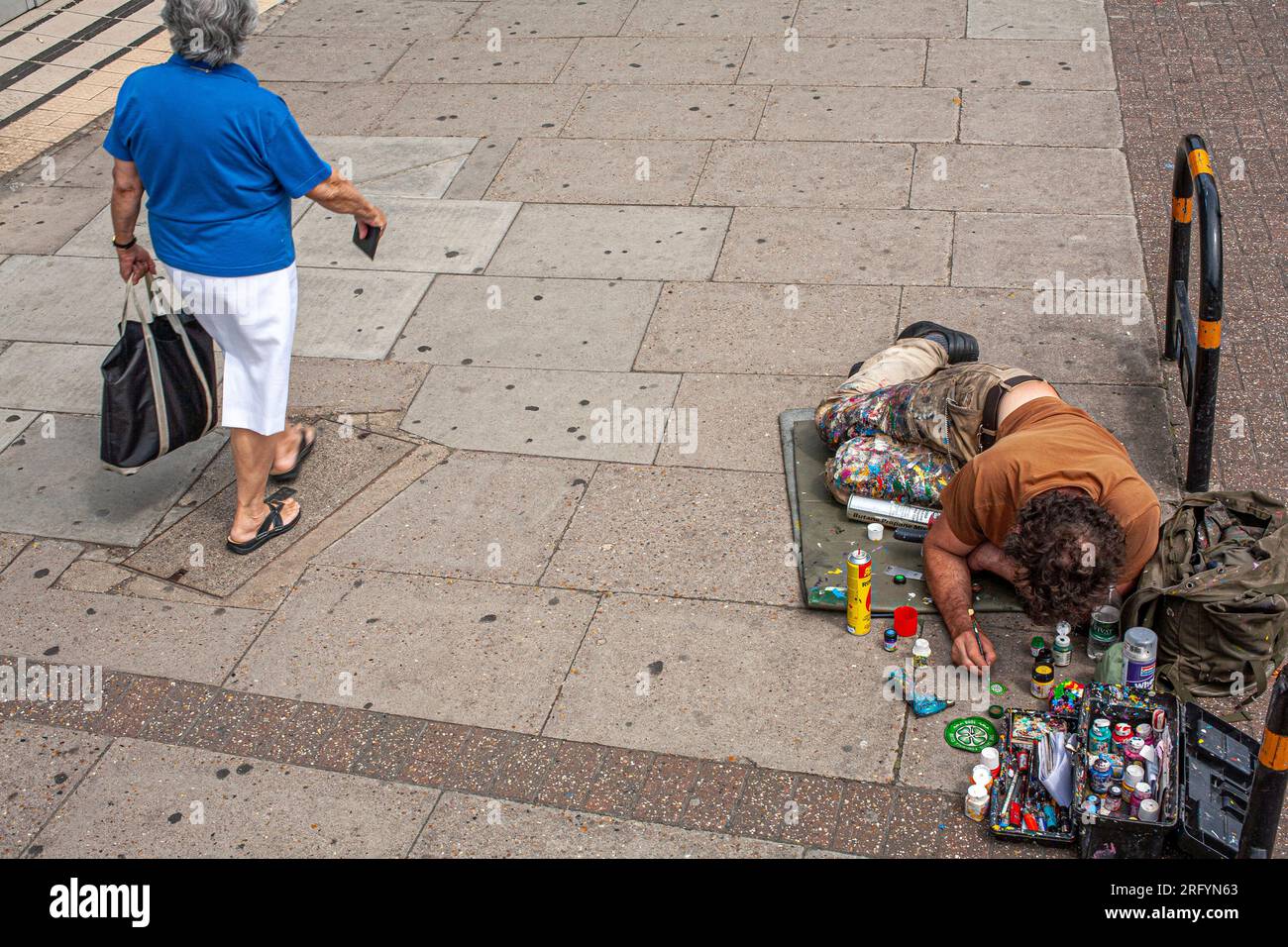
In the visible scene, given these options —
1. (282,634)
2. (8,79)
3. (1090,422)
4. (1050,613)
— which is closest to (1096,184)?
(1090,422)

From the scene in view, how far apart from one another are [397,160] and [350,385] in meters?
2.46

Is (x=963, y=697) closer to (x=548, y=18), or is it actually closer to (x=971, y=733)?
(x=971, y=733)

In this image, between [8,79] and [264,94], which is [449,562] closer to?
[264,94]

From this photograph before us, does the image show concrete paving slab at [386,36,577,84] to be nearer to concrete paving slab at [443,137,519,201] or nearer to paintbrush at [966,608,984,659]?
concrete paving slab at [443,137,519,201]

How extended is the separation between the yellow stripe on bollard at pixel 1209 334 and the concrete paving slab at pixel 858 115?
3.41 m

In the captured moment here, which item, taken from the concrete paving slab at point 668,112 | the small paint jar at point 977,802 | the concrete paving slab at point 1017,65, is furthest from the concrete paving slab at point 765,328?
the concrete paving slab at point 1017,65

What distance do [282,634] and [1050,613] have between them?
8.67ft

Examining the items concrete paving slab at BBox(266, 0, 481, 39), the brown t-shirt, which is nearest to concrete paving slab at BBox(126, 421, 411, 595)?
the brown t-shirt

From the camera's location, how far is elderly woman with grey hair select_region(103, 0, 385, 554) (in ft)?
14.5

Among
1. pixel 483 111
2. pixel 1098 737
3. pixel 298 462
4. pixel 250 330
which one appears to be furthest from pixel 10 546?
pixel 483 111

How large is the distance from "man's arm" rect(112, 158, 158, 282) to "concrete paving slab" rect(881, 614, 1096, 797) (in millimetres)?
3016

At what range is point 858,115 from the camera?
8.20 metres

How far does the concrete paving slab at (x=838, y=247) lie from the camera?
21.9 ft

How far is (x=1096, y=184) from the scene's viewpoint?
730cm
